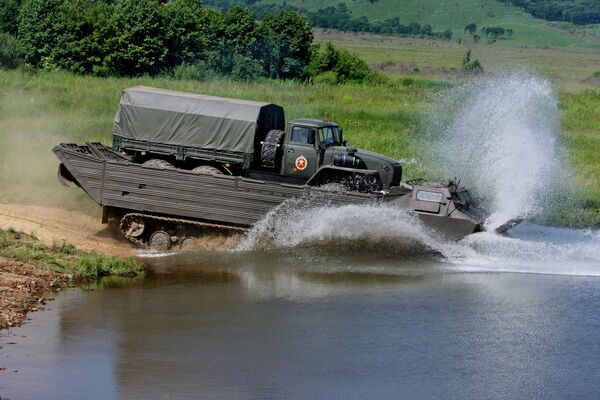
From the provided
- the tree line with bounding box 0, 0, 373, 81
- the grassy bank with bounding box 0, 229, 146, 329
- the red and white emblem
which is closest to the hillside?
the tree line with bounding box 0, 0, 373, 81

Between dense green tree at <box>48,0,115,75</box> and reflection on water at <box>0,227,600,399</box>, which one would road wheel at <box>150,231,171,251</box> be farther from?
dense green tree at <box>48,0,115,75</box>

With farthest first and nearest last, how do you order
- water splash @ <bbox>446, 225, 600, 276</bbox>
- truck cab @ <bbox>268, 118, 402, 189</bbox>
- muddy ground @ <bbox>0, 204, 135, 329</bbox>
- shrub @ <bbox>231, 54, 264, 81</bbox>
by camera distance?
shrub @ <bbox>231, 54, 264, 81</bbox> → truck cab @ <bbox>268, 118, 402, 189</bbox> → water splash @ <bbox>446, 225, 600, 276</bbox> → muddy ground @ <bbox>0, 204, 135, 329</bbox>

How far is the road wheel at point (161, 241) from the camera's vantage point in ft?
67.6

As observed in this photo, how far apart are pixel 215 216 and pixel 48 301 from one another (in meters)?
4.59

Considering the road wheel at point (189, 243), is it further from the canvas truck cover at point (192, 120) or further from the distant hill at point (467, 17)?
the distant hill at point (467, 17)

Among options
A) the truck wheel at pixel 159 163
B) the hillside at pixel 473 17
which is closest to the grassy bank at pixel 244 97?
the truck wheel at pixel 159 163

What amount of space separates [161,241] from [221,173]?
178 centimetres

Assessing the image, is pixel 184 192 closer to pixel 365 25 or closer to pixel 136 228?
pixel 136 228

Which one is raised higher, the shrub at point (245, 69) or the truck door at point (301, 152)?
the shrub at point (245, 69)

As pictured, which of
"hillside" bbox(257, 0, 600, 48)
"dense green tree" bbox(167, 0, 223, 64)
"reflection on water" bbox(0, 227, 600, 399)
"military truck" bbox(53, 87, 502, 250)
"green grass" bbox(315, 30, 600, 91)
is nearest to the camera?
"reflection on water" bbox(0, 227, 600, 399)

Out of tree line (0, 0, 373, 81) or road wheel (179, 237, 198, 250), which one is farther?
tree line (0, 0, 373, 81)

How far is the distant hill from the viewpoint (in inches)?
4616

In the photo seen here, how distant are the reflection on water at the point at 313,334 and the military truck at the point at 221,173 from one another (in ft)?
3.30

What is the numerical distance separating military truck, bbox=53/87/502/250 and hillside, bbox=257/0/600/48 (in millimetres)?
92937
